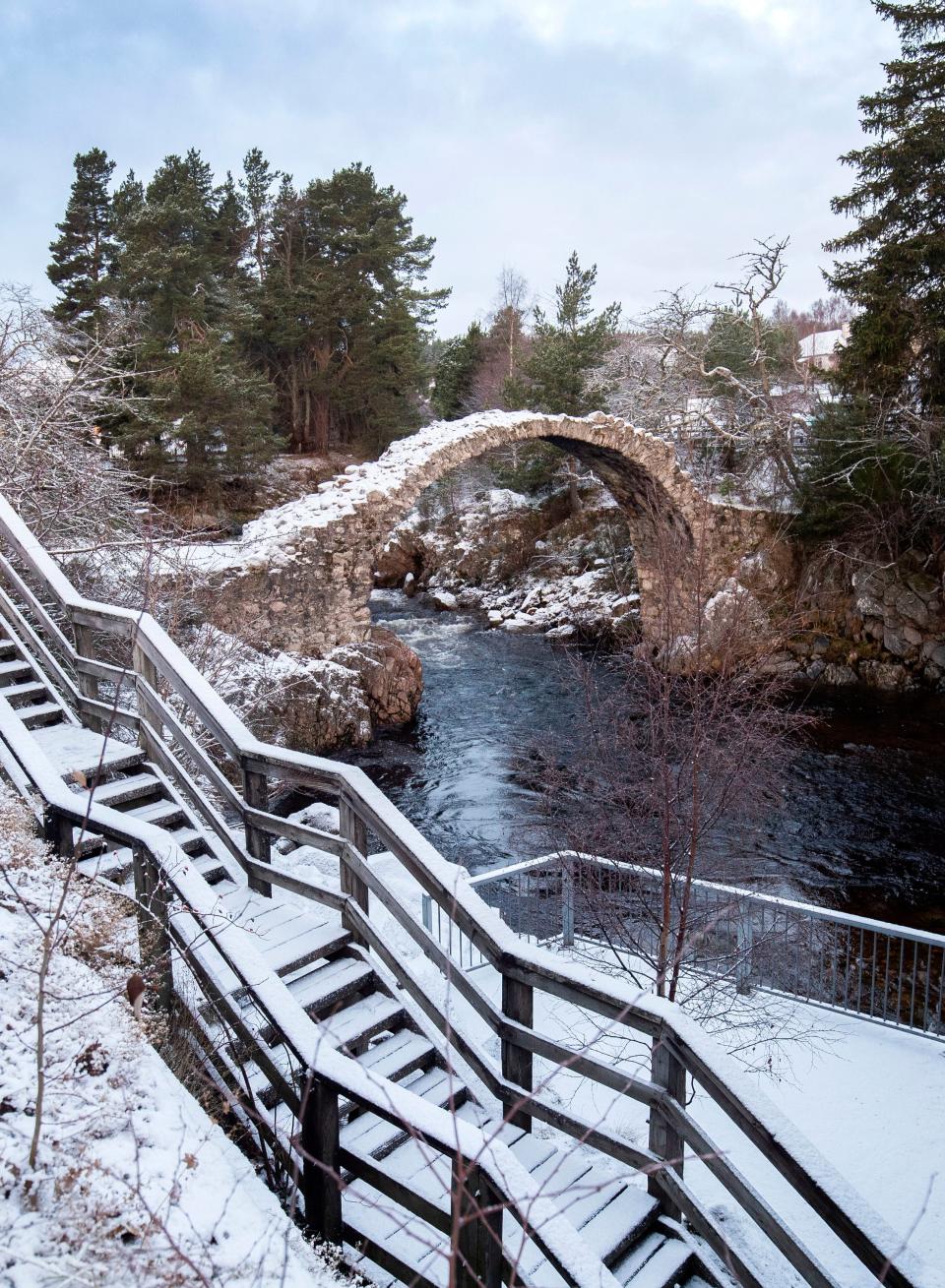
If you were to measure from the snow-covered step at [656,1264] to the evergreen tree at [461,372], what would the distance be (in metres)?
31.3

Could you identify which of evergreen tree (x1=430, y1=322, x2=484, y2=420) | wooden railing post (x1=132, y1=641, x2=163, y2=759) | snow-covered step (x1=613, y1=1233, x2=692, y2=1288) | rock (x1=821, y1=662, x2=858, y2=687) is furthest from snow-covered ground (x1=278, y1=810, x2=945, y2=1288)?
evergreen tree (x1=430, y1=322, x2=484, y2=420)

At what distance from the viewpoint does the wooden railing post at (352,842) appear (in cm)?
368

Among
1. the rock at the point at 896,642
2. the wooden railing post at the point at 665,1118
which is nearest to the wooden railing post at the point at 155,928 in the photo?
the wooden railing post at the point at 665,1118

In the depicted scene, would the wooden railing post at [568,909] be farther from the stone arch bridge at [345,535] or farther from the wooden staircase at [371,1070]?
the stone arch bridge at [345,535]

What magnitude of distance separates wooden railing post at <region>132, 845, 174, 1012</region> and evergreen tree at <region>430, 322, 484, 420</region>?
30711 mm

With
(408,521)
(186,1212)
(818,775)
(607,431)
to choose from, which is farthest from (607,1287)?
(408,521)

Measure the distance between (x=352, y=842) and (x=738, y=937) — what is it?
151 inches

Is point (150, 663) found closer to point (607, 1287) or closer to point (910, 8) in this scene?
point (607, 1287)

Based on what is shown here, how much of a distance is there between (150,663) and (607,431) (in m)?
13.4

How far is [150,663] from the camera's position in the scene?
471 centimetres

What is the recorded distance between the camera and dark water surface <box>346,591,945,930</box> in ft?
28.4

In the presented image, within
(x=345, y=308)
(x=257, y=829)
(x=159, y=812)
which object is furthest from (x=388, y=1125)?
(x=345, y=308)

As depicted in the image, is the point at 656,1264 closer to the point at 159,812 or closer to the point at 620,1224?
the point at 620,1224

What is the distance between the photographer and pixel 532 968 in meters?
2.98
